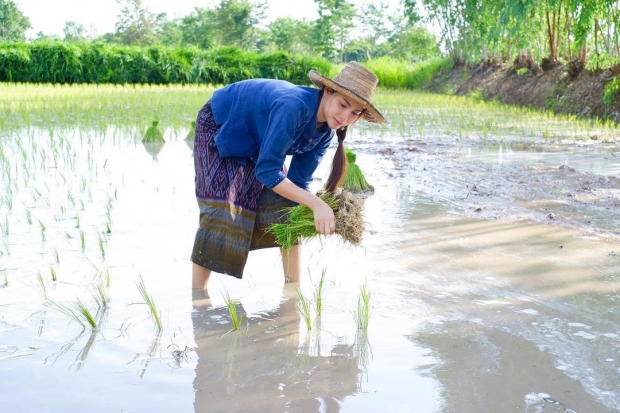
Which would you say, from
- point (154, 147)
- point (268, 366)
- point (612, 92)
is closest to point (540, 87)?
point (612, 92)

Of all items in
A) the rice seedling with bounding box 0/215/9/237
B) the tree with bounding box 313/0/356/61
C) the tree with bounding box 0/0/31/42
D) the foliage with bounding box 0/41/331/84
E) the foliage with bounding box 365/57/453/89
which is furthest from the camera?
the tree with bounding box 0/0/31/42

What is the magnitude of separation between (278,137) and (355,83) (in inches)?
13.1

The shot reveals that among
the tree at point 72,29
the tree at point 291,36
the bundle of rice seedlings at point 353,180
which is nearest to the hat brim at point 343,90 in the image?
the bundle of rice seedlings at point 353,180

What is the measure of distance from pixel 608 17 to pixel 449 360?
403 inches

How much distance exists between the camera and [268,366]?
235cm

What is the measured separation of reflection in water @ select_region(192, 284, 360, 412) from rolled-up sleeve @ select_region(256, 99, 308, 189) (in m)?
0.58

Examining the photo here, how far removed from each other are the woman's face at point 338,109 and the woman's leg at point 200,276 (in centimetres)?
89

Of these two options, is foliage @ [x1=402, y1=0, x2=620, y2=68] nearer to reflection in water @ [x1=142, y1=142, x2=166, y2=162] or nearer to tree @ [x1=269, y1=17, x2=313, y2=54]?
reflection in water @ [x1=142, y1=142, x2=166, y2=162]

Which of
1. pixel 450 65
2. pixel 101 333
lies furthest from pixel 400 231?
pixel 450 65

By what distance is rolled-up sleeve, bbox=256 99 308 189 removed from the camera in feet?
8.05

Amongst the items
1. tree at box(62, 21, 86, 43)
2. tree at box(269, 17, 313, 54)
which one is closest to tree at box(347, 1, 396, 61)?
tree at box(269, 17, 313, 54)

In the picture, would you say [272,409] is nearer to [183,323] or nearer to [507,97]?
[183,323]

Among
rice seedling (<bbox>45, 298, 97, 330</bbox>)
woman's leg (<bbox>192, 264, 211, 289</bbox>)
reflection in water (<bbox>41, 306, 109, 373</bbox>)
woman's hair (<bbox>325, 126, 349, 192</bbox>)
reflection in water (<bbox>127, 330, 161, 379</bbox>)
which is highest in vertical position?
woman's hair (<bbox>325, 126, 349, 192</bbox>)

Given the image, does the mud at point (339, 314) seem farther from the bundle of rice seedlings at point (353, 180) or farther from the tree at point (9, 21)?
the tree at point (9, 21)
